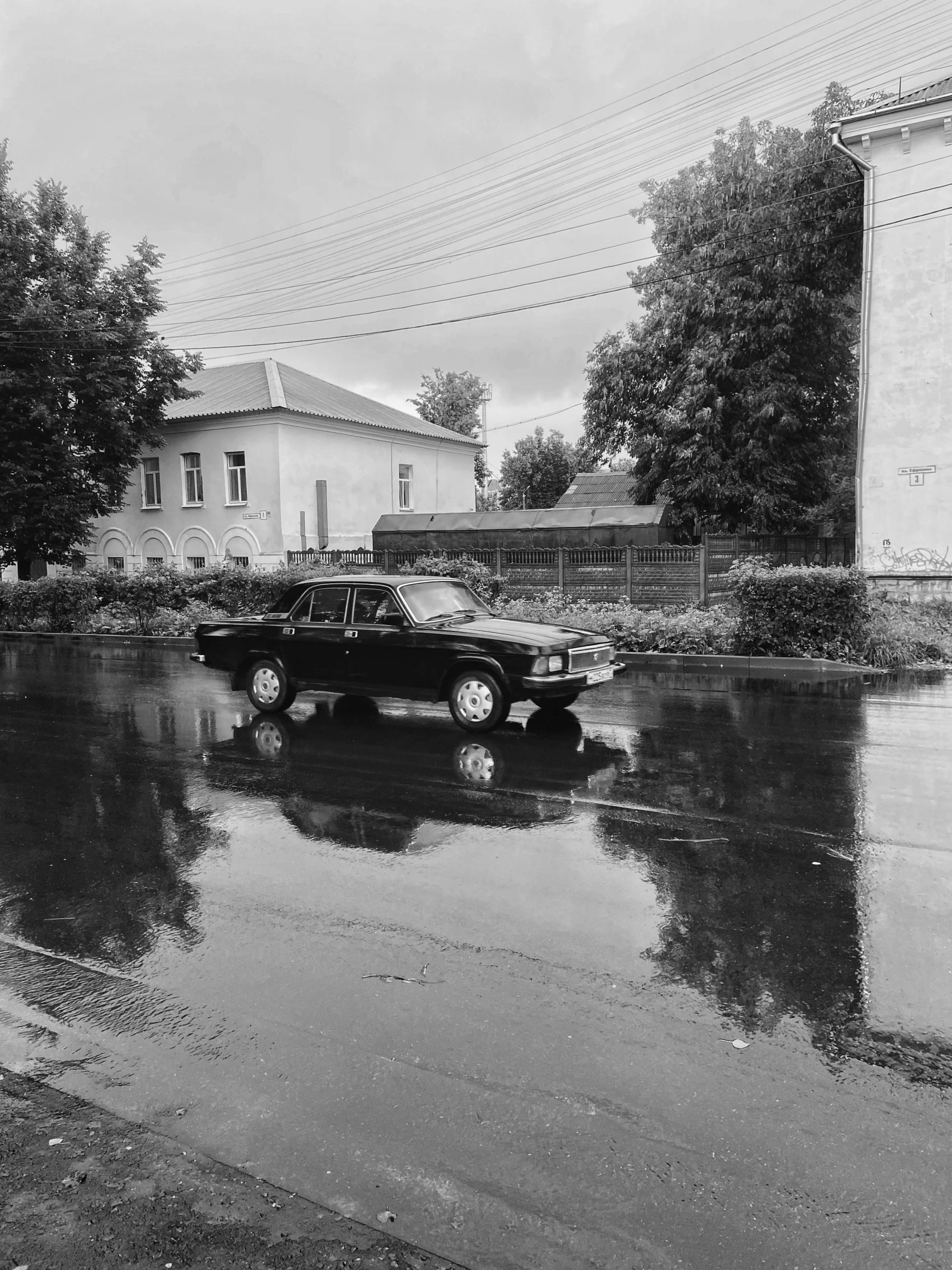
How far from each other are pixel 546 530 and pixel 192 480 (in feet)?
49.0

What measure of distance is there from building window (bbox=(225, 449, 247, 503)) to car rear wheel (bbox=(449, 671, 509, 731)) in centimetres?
2366

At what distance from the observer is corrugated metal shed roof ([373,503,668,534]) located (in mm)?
23812

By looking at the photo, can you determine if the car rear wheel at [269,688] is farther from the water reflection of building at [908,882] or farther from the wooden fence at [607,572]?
the wooden fence at [607,572]

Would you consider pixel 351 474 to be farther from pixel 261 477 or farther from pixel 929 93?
pixel 929 93

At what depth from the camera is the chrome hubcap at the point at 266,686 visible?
34.3 ft

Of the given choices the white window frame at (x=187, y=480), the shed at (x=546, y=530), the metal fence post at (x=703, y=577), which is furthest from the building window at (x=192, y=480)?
the metal fence post at (x=703, y=577)

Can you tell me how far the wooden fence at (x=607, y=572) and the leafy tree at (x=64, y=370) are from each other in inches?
510

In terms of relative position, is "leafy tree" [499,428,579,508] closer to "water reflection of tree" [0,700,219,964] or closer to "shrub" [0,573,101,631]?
"shrub" [0,573,101,631]

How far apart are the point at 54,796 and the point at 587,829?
430 cm

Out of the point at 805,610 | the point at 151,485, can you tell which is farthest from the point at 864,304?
the point at 151,485

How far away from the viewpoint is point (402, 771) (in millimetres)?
7762

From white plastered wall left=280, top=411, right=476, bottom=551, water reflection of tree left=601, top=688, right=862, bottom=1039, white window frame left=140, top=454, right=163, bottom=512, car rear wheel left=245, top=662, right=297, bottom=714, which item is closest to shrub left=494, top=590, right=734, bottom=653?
car rear wheel left=245, top=662, right=297, bottom=714

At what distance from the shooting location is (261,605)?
20.0 metres

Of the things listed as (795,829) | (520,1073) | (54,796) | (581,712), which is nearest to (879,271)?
(581,712)
